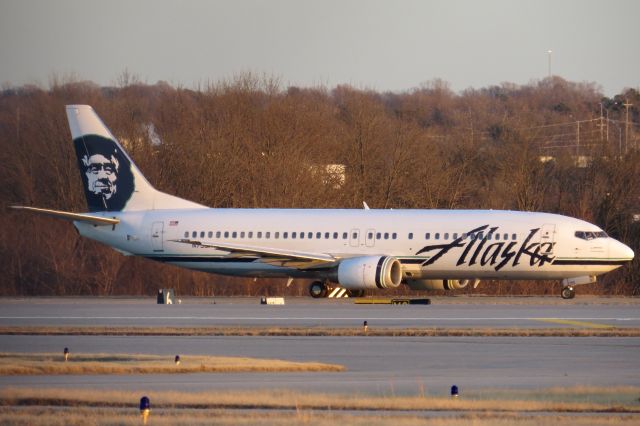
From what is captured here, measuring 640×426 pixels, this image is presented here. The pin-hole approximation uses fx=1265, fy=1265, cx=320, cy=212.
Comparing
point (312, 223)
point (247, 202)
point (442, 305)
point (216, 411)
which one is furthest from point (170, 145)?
point (216, 411)

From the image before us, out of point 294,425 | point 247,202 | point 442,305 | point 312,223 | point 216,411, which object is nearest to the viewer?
point 294,425

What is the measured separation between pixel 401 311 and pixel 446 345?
1027 centimetres

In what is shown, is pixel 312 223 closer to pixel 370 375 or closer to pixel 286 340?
pixel 286 340

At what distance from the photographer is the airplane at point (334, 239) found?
137 ft

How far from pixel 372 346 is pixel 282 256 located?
1769cm

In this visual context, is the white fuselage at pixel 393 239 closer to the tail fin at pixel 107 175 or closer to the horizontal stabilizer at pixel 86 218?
the horizontal stabilizer at pixel 86 218

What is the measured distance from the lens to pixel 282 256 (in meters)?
42.6

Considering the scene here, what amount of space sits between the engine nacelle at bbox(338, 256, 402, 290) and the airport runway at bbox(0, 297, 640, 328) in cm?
77

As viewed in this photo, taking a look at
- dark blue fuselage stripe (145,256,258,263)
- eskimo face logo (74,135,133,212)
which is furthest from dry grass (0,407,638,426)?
eskimo face logo (74,135,133,212)

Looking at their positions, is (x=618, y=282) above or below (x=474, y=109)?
below

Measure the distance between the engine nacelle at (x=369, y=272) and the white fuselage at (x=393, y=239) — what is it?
1.02 m

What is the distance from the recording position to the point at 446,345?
25297 millimetres

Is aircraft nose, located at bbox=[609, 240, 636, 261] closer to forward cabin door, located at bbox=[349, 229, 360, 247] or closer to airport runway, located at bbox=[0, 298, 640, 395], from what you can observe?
airport runway, located at bbox=[0, 298, 640, 395]

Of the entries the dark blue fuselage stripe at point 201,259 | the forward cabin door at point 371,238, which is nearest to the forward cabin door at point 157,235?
the dark blue fuselage stripe at point 201,259
